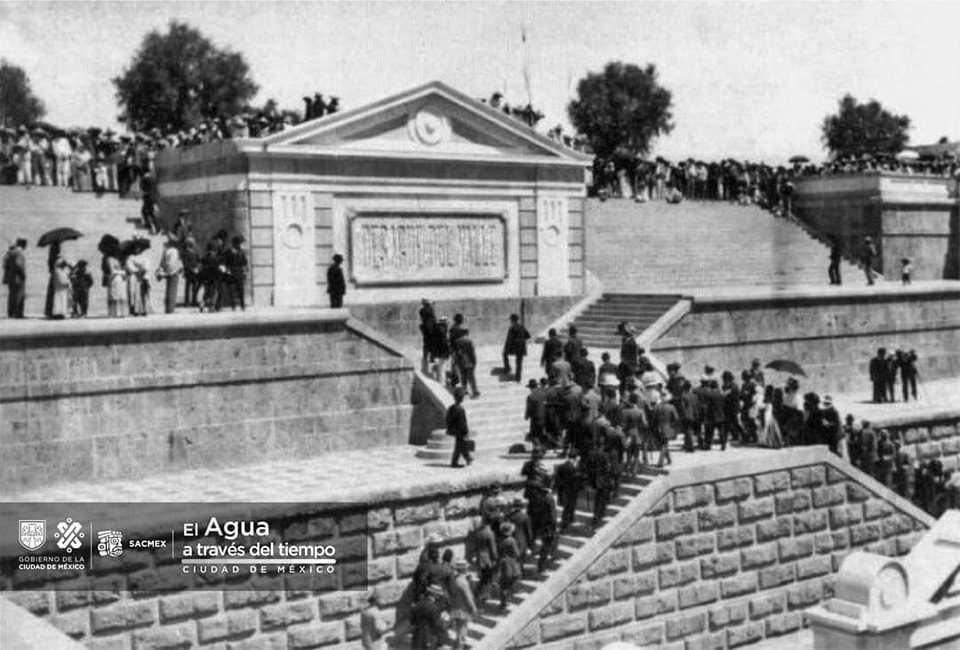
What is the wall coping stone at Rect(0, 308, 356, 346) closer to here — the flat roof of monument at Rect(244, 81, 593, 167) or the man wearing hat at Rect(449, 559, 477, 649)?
the flat roof of monument at Rect(244, 81, 593, 167)

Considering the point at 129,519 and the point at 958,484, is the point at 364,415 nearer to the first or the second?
the point at 129,519

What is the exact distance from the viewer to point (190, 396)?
17.8m

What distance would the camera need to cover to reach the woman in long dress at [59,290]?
17.7 m

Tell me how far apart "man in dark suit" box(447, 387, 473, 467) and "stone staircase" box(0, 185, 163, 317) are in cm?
644

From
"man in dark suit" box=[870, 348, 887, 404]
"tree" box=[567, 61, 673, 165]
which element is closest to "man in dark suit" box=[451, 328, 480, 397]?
"man in dark suit" box=[870, 348, 887, 404]

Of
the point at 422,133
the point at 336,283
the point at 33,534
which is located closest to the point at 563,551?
the point at 33,534

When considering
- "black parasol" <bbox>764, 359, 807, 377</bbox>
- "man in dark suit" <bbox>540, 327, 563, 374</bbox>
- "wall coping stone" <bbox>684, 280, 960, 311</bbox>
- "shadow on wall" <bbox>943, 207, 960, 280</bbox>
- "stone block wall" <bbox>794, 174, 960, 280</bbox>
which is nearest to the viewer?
"man in dark suit" <bbox>540, 327, 563, 374</bbox>

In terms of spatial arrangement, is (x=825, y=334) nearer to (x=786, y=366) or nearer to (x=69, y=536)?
(x=786, y=366)

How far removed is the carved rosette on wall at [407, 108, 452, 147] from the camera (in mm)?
23281

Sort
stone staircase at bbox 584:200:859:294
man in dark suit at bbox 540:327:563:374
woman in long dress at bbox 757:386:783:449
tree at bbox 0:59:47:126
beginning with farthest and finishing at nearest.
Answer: tree at bbox 0:59:47:126 → stone staircase at bbox 584:200:859:294 → man in dark suit at bbox 540:327:563:374 → woman in long dress at bbox 757:386:783:449

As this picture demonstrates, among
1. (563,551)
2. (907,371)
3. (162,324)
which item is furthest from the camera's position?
(907,371)

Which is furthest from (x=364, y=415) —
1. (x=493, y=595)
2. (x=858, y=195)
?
(x=858, y=195)

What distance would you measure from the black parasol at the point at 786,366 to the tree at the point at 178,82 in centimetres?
2990

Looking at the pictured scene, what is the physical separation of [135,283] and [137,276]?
17 cm
